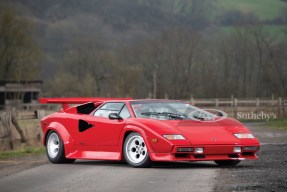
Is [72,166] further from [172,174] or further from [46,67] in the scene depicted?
[46,67]

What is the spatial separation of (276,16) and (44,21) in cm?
4923

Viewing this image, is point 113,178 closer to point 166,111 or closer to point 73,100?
point 166,111

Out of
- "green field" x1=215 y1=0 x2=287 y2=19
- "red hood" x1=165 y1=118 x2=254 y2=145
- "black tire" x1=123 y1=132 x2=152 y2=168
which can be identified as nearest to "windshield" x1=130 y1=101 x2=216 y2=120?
"red hood" x1=165 y1=118 x2=254 y2=145

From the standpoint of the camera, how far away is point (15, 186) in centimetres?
1222

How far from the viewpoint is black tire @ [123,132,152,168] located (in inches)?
587

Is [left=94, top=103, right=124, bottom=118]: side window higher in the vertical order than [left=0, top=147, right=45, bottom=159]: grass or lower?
higher

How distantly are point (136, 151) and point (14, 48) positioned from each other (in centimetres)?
7640

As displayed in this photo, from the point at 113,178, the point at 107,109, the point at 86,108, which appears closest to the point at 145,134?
the point at 107,109

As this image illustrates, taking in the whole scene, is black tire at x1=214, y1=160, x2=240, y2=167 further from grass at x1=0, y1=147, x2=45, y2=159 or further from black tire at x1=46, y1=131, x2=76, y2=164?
grass at x1=0, y1=147, x2=45, y2=159

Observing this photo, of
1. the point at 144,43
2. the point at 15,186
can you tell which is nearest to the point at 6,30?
Result: the point at 144,43

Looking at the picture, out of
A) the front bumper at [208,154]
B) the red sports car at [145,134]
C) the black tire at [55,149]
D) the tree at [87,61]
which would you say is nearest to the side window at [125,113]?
the red sports car at [145,134]

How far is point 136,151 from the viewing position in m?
15.2

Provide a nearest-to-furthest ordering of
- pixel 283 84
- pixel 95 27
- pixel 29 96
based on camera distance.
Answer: pixel 283 84
pixel 29 96
pixel 95 27

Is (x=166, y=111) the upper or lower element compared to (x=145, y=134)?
upper
